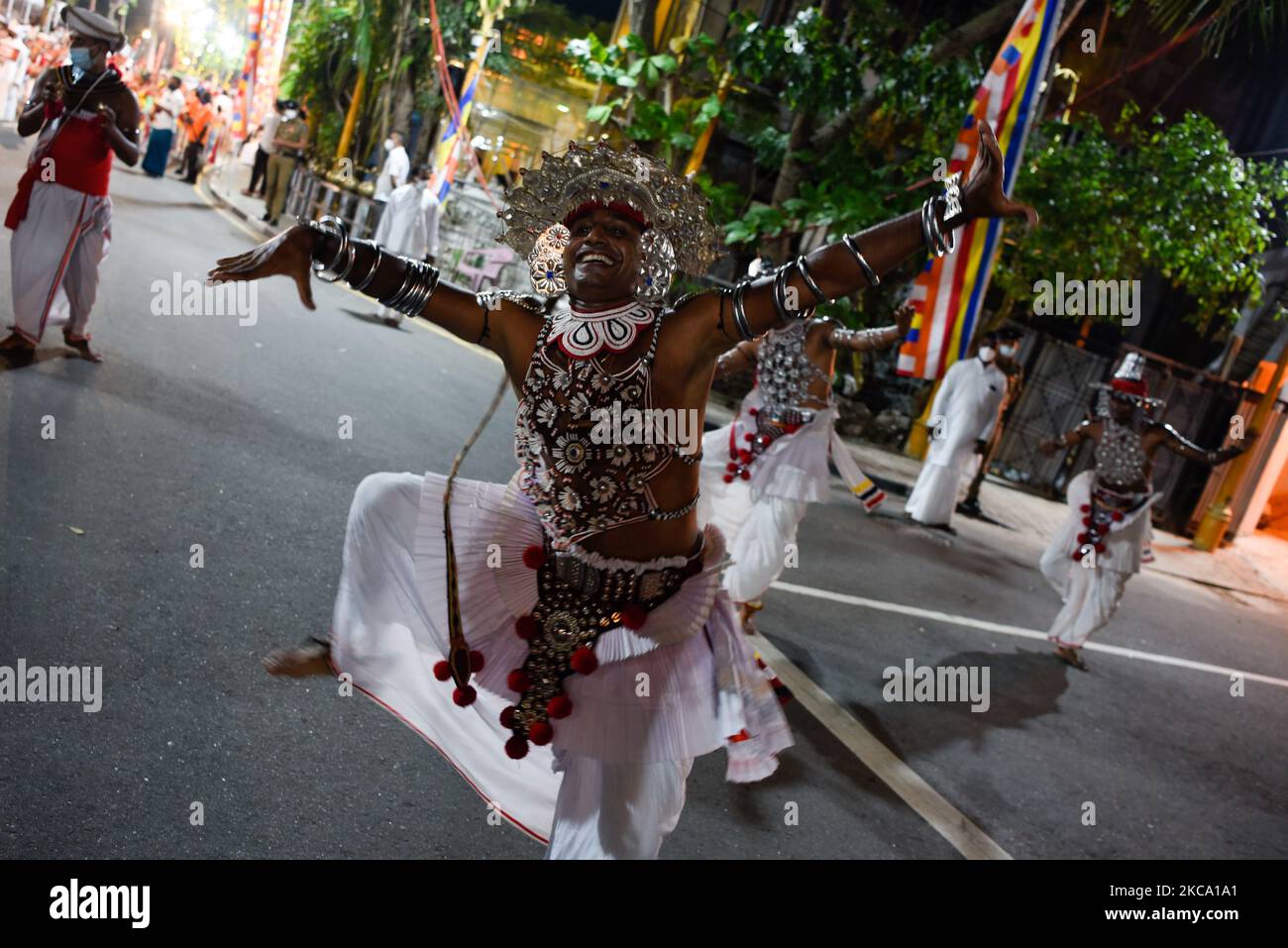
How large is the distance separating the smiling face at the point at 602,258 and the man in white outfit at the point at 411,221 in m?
13.1

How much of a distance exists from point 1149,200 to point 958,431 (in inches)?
236

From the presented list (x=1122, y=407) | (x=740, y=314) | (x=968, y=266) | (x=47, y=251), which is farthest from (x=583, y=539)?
(x=1122, y=407)

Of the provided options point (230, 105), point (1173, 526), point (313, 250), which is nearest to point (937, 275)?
point (313, 250)

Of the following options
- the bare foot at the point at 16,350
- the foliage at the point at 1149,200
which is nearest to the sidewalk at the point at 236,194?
the bare foot at the point at 16,350

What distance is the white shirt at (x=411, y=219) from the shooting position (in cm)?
1534

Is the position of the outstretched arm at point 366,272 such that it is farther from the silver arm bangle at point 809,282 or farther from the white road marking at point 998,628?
the white road marking at point 998,628

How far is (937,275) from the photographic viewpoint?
23.2 ft

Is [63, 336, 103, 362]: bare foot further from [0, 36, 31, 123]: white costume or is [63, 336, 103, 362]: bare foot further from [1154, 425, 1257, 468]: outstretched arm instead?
[0, 36, 31, 123]: white costume

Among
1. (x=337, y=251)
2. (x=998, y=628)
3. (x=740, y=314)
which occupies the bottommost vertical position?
(x=998, y=628)

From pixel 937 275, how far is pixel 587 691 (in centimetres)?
530

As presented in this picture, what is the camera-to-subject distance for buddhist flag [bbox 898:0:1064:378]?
6957 millimetres

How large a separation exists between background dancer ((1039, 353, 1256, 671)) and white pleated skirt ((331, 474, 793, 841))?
5.64 meters

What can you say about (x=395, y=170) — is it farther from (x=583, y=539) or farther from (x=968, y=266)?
(x=583, y=539)

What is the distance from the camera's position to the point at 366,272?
285 cm
